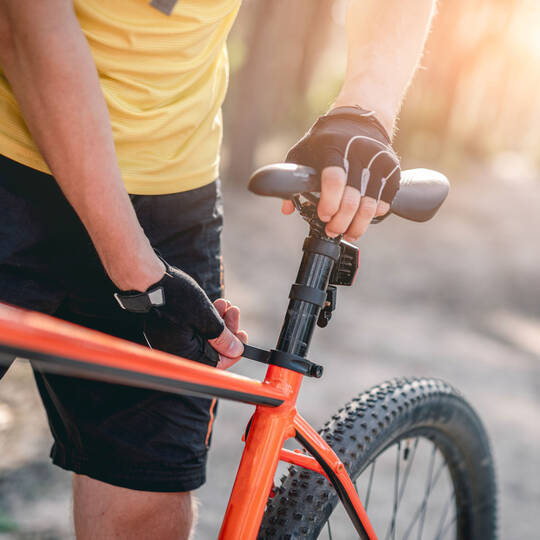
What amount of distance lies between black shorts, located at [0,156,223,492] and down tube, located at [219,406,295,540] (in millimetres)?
228

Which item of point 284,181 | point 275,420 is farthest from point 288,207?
point 275,420

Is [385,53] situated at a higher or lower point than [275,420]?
higher

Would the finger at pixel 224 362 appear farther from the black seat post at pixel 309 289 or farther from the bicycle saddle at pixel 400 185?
the bicycle saddle at pixel 400 185

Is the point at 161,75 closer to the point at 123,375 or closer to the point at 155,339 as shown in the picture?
the point at 155,339

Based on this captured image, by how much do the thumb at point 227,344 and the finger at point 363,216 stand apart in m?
0.26

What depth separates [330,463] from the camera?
1140mm

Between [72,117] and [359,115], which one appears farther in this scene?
[359,115]

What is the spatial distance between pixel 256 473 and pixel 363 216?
0.47m

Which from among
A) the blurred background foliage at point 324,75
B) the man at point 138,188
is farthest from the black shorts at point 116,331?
the blurred background foliage at point 324,75

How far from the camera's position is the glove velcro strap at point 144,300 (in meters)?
0.95

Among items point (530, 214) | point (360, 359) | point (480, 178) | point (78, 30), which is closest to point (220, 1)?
point (78, 30)

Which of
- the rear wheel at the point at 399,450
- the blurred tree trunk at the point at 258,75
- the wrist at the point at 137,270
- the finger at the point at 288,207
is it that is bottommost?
the rear wheel at the point at 399,450

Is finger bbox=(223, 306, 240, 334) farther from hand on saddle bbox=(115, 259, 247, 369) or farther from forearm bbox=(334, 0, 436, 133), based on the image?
forearm bbox=(334, 0, 436, 133)

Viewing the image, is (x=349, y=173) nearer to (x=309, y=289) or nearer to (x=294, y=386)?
(x=309, y=289)
